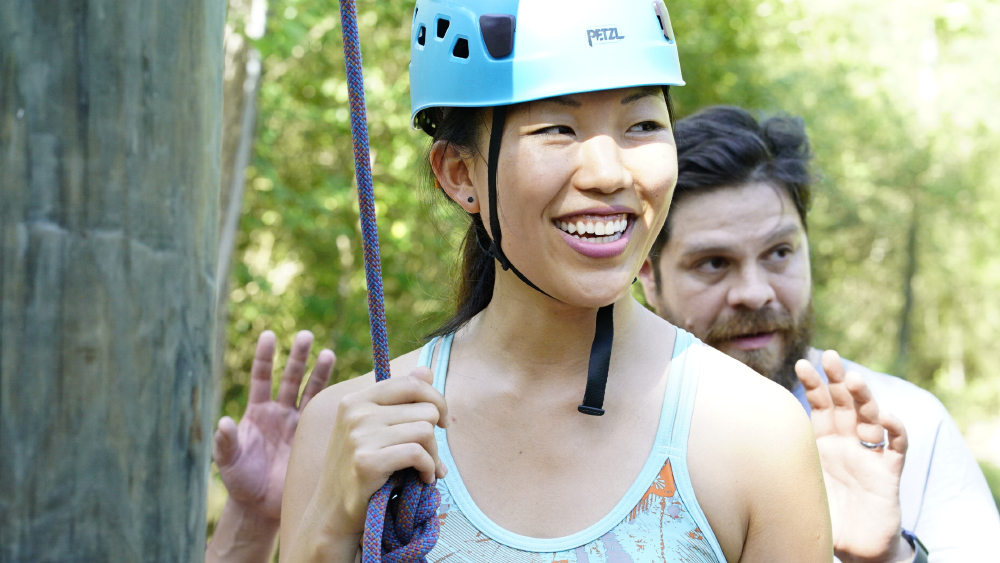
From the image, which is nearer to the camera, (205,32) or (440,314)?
(205,32)

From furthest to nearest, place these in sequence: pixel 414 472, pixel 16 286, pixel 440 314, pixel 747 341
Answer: pixel 747 341
pixel 440 314
pixel 414 472
pixel 16 286

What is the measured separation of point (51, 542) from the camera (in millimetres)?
1120

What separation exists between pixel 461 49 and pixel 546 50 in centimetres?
22

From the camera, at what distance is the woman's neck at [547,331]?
80.4 inches

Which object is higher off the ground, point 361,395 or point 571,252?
point 571,252

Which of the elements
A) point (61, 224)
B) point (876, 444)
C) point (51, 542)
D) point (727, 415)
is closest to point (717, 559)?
point (727, 415)

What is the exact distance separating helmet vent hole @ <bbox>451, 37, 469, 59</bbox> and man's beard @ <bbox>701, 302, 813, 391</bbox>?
5.11ft

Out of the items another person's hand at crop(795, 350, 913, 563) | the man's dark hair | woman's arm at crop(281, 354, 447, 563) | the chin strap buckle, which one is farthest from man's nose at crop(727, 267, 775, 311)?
woman's arm at crop(281, 354, 447, 563)

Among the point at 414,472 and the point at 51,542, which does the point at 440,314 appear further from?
the point at 51,542

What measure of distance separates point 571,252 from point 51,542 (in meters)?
1.07

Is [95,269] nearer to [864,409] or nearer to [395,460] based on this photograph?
[395,460]

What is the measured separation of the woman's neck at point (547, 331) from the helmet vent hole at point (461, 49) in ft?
1.70

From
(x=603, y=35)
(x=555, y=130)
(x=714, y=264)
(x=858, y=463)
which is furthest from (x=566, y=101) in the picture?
(x=714, y=264)

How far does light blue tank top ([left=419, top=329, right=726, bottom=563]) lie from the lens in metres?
1.70
